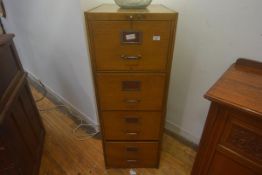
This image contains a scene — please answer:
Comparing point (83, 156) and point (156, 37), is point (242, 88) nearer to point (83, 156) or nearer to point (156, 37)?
point (156, 37)

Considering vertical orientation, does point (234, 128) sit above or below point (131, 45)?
below

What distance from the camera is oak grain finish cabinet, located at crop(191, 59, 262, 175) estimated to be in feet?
2.40

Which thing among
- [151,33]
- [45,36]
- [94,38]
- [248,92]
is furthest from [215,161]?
[45,36]

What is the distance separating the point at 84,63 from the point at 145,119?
2.04 feet

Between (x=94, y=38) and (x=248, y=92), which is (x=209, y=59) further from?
(x=94, y=38)

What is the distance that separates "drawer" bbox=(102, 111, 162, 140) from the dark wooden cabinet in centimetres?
51

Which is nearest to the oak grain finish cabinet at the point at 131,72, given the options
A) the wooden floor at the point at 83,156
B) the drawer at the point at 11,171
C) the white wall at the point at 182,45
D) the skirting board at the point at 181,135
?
the wooden floor at the point at 83,156

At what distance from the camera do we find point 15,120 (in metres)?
1.15

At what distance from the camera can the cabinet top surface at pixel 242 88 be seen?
0.72 m

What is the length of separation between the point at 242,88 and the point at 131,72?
518 millimetres

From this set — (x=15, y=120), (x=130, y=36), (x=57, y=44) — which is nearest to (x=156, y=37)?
(x=130, y=36)

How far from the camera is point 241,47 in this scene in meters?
1.07

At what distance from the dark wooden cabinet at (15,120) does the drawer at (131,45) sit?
0.53 meters

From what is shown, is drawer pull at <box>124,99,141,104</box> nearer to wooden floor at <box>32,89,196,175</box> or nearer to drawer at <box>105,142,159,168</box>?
drawer at <box>105,142,159,168</box>
